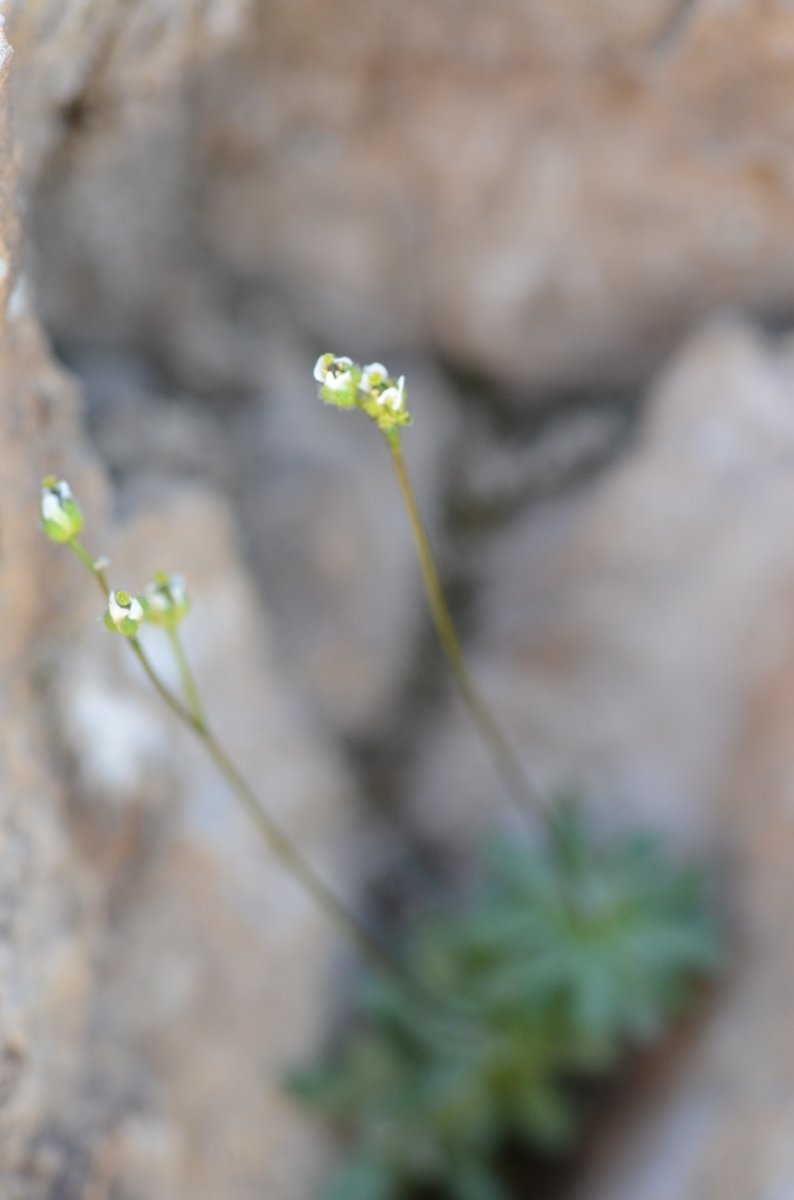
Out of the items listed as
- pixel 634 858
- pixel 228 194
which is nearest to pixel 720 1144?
pixel 634 858

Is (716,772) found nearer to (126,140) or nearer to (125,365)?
(125,365)

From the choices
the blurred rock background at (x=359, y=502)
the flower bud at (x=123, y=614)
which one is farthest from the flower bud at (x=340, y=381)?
the blurred rock background at (x=359, y=502)

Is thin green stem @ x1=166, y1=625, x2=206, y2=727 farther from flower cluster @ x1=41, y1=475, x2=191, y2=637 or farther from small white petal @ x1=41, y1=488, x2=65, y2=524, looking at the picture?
small white petal @ x1=41, y1=488, x2=65, y2=524

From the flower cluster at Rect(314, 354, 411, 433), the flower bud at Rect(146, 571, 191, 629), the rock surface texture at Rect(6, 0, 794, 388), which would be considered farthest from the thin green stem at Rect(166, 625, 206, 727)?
the rock surface texture at Rect(6, 0, 794, 388)

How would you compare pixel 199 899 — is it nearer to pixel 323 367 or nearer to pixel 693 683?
pixel 693 683

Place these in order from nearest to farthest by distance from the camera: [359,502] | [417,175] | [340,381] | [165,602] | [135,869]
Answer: [340,381]
[165,602]
[135,869]
[417,175]
[359,502]

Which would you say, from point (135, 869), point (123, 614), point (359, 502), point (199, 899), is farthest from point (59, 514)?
point (359, 502)

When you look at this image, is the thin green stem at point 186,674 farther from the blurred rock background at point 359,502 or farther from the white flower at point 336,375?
the white flower at point 336,375
